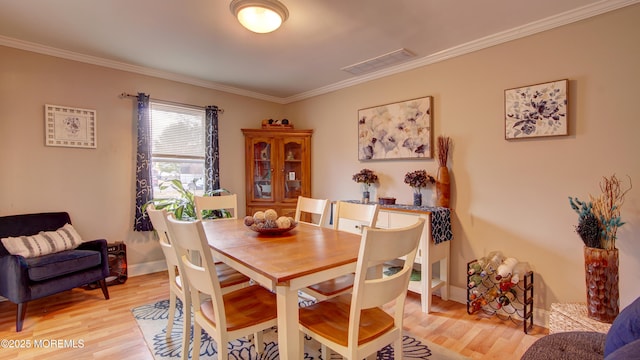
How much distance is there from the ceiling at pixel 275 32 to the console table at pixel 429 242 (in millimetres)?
1535

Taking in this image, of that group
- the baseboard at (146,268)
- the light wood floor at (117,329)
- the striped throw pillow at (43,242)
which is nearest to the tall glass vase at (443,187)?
the light wood floor at (117,329)

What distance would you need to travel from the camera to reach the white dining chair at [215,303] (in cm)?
138

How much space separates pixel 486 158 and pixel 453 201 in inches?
19.5

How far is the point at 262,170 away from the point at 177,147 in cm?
114

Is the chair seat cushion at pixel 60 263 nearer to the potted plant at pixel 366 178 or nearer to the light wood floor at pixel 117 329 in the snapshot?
the light wood floor at pixel 117 329

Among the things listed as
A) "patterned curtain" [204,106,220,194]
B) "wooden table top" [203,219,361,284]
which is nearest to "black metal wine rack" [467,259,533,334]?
"wooden table top" [203,219,361,284]

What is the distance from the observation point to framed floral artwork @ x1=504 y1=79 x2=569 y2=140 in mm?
2271

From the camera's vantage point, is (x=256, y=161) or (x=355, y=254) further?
(x=256, y=161)

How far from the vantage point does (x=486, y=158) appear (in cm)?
268

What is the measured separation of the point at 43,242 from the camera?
8.35ft

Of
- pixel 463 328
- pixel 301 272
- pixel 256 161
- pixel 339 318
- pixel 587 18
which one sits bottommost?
pixel 463 328

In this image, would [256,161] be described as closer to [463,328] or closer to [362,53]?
[362,53]

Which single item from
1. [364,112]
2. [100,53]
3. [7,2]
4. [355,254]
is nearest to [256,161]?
[364,112]

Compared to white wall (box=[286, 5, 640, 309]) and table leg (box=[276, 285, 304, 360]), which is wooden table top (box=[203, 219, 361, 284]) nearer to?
table leg (box=[276, 285, 304, 360])
